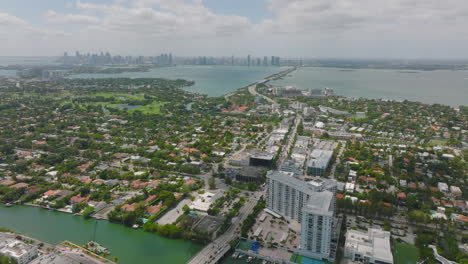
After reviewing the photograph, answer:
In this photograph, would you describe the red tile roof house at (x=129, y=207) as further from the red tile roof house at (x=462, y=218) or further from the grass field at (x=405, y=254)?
the red tile roof house at (x=462, y=218)

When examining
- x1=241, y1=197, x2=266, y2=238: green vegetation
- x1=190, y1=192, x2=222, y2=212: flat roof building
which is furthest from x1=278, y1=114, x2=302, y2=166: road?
x1=190, y1=192, x2=222, y2=212: flat roof building

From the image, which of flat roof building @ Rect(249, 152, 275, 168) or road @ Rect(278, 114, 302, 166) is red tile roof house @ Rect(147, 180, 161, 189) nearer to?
flat roof building @ Rect(249, 152, 275, 168)

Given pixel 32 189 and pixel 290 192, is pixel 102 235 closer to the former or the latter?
pixel 32 189

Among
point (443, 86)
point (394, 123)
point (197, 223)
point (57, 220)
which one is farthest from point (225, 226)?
point (443, 86)

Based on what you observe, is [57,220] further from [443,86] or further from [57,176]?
[443,86]

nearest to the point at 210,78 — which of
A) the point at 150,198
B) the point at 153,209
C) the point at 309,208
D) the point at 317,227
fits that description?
the point at 150,198

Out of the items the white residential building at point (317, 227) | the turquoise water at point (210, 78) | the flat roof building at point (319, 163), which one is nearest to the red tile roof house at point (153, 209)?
the white residential building at point (317, 227)
